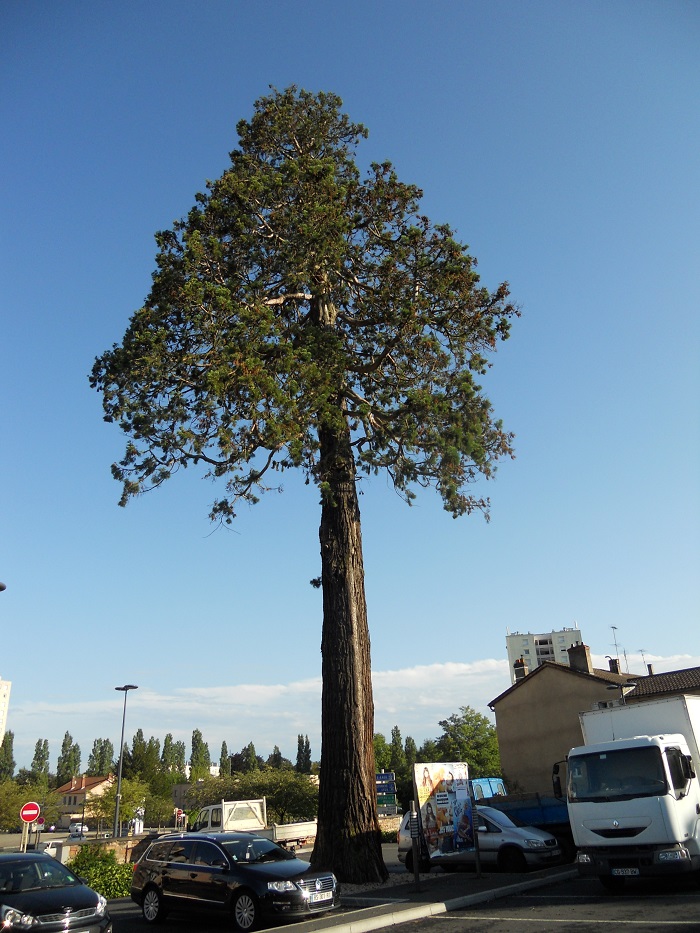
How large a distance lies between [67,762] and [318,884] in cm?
14181

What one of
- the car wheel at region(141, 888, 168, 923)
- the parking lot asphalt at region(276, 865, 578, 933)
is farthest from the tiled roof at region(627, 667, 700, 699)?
the car wheel at region(141, 888, 168, 923)

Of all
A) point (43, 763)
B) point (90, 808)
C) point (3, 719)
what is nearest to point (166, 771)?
point (43, 763)

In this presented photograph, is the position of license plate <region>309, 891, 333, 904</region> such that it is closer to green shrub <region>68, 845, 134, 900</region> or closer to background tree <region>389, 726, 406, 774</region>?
green shrub <region>68, 845, 134, 900</region>

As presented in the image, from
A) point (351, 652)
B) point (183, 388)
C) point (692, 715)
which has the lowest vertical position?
point (692, 715)

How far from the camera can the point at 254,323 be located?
14.7m

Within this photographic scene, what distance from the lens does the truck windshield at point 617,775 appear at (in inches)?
463

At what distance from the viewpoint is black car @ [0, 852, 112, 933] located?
8.88 m

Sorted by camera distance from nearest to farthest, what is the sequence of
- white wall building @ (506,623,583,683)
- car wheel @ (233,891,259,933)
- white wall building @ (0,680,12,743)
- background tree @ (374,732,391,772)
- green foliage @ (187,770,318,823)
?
car wheel @ (233,891,259,933) → green foliage @ (187,770,318,823) → background tree @ (374,732,391,772) → white wall building @ (0,680,12,743) → white wall building @ (506,623,583,683)

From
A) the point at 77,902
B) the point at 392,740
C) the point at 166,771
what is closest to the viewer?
the point at 77,902

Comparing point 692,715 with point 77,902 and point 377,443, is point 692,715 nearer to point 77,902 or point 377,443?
point 377,443

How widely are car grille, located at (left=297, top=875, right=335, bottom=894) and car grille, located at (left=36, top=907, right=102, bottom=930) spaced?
320 centimetres

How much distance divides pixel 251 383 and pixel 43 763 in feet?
456

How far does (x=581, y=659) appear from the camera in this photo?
3991 centimetres

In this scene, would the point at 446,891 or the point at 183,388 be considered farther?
the point at 183,388
